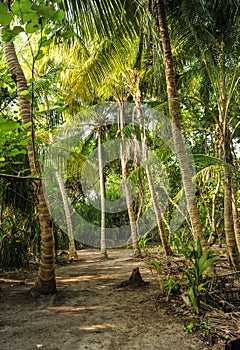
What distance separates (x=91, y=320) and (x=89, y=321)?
0.04 meters

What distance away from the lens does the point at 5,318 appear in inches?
161

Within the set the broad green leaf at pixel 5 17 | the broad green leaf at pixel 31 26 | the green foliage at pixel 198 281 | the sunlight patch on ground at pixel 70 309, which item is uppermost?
the broad green leaf at pixel 31 26

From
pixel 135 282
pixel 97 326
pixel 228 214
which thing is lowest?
pixel 97 326

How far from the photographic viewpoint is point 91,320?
12.9ft

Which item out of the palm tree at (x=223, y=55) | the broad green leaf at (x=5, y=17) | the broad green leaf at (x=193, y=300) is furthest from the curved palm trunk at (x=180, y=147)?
the broad green leaf at (x=5, y=17)

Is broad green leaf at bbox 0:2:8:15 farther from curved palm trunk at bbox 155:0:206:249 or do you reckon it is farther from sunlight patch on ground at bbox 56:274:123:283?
sunlight patch on ground at bbox 56:274:123:283

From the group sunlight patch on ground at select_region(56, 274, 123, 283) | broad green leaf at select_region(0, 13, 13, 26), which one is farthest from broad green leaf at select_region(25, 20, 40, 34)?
sunlight patch on ground at select_region(56, 274, 123, 283)

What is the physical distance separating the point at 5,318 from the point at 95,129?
9.02 meters

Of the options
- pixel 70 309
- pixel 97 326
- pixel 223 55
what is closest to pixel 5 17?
pixel 97 326

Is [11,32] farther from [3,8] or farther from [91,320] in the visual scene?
[91,320]

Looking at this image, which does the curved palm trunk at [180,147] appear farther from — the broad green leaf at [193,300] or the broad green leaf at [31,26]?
the broad green leaf at [31,26]

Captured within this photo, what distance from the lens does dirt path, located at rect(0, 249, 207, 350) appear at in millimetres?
3229

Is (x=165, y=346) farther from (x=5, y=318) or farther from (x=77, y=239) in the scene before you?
(x=77, y=239)

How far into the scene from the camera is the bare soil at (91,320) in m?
3.23
